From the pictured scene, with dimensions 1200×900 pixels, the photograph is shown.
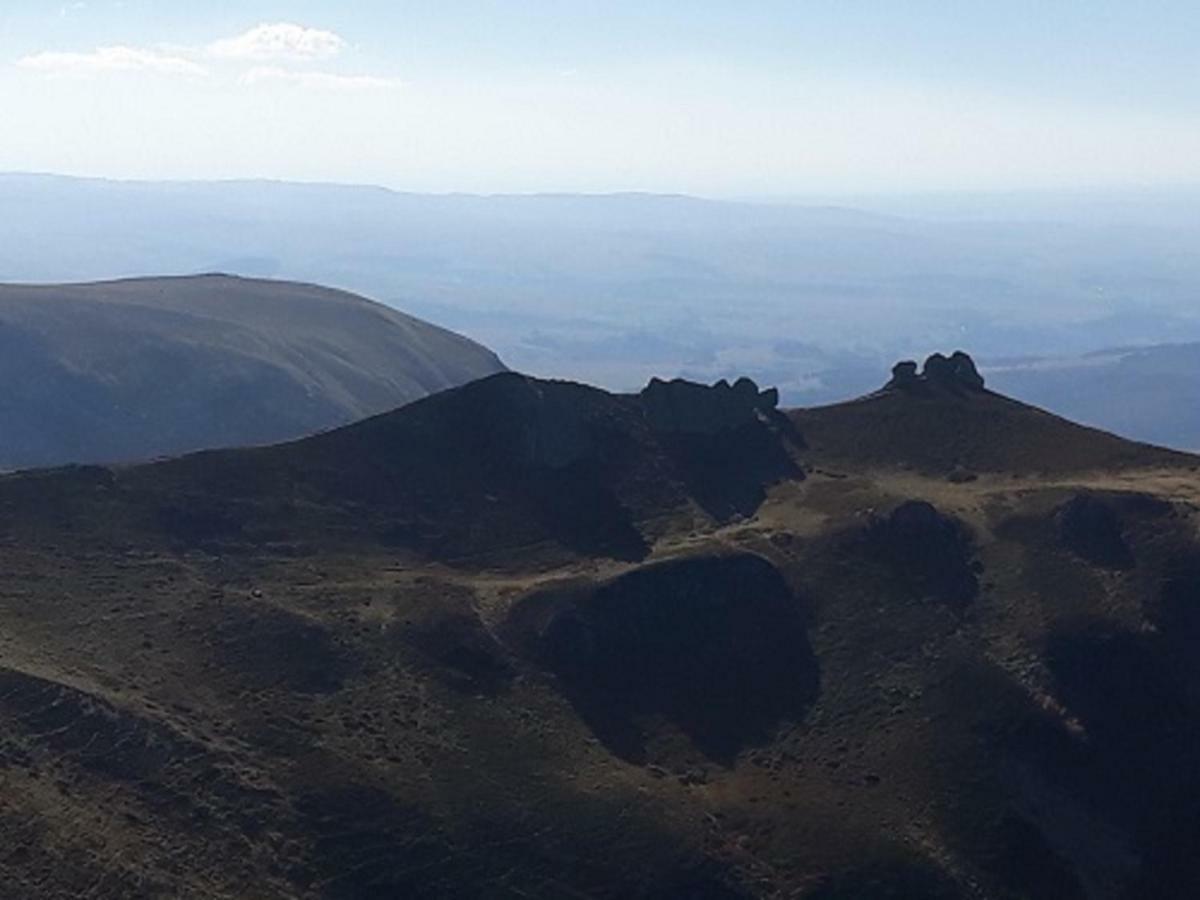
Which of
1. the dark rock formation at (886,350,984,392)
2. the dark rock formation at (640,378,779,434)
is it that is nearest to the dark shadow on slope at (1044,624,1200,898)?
the dark rock formation at (640,378,779,434)

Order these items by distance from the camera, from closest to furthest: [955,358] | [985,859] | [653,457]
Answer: [985,859]
[653,457]
[955,358]

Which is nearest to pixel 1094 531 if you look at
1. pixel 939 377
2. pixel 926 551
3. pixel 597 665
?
pixel 926 551

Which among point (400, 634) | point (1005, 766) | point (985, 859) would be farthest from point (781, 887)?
point (400, 634)

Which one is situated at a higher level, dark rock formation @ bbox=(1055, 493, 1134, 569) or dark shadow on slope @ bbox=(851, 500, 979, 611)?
dark rock formation @ bbox=(1055, 493, 1134, 569)

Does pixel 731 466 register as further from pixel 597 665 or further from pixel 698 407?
pixel 597 665

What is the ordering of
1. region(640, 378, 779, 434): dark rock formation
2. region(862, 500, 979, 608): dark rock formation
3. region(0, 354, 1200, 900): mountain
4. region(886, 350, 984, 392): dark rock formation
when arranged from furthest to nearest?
region(886, 350, 984, 392): dark rock formation
region(640, 378, 779, 434): dark rock formation
region(862, 500, 979, 608): dark rock formation
region(0, 354, 1200, 900): mountain

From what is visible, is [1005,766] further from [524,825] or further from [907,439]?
[907,439]

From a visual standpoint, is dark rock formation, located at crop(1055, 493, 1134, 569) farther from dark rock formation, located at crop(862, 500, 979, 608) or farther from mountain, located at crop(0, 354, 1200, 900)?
dark rock formation, located at crop(862, 500, 979, 608)

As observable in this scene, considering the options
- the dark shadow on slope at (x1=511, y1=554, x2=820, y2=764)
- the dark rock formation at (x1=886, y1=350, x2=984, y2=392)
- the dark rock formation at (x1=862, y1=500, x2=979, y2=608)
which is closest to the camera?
the dark shadow on slope at (x1=511, y1=554, x2=820, y2=764)
